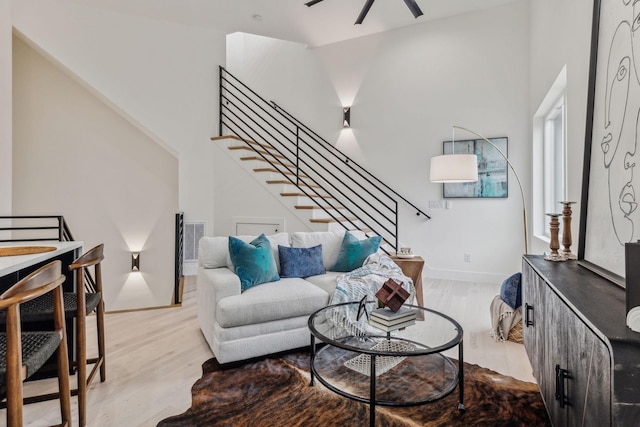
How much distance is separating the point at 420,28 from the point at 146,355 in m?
5.31

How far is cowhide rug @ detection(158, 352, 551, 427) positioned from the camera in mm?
1845

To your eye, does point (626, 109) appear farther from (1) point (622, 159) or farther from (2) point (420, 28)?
(2) point (420, 28)

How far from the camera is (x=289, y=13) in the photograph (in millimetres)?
4914

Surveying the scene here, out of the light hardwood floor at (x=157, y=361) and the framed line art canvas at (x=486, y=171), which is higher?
the framed line art canvas at (x=486, y=171)

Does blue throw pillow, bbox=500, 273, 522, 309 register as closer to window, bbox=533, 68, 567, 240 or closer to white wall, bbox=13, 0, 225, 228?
window, bbox=533, 68, 567, 240

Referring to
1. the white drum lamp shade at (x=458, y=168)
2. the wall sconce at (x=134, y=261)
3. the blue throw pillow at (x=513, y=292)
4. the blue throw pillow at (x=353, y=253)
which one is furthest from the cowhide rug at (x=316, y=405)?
the wall sconce at (x=134, y=261)

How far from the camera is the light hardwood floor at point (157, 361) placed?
1.92 m

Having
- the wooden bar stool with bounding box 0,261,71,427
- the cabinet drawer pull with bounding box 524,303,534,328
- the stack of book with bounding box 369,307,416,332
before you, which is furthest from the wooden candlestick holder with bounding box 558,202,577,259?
the wooden bar stool with bounding box 0,261,71,427

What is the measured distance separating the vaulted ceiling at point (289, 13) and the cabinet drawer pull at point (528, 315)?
4.13 metres

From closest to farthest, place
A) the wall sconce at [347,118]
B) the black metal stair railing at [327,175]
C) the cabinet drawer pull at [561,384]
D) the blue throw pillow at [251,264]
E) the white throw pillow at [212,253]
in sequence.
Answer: the cabinet drawer pull at [561,384], the blue throw pillow at [251,264], the white throw pillow at [212,253], the black metal stair railing at [327,175], the wall sconce at [347,118]

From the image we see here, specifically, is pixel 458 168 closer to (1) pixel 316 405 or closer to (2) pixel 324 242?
(2) pixel 324 242

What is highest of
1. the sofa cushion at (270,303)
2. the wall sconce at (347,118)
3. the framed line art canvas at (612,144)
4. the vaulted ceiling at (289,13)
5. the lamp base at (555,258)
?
the vaulted ceiling at (289,13)

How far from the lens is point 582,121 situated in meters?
2.43

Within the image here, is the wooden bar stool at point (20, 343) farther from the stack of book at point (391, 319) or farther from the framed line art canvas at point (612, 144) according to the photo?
the framed line art canvas at point (612, 144)
